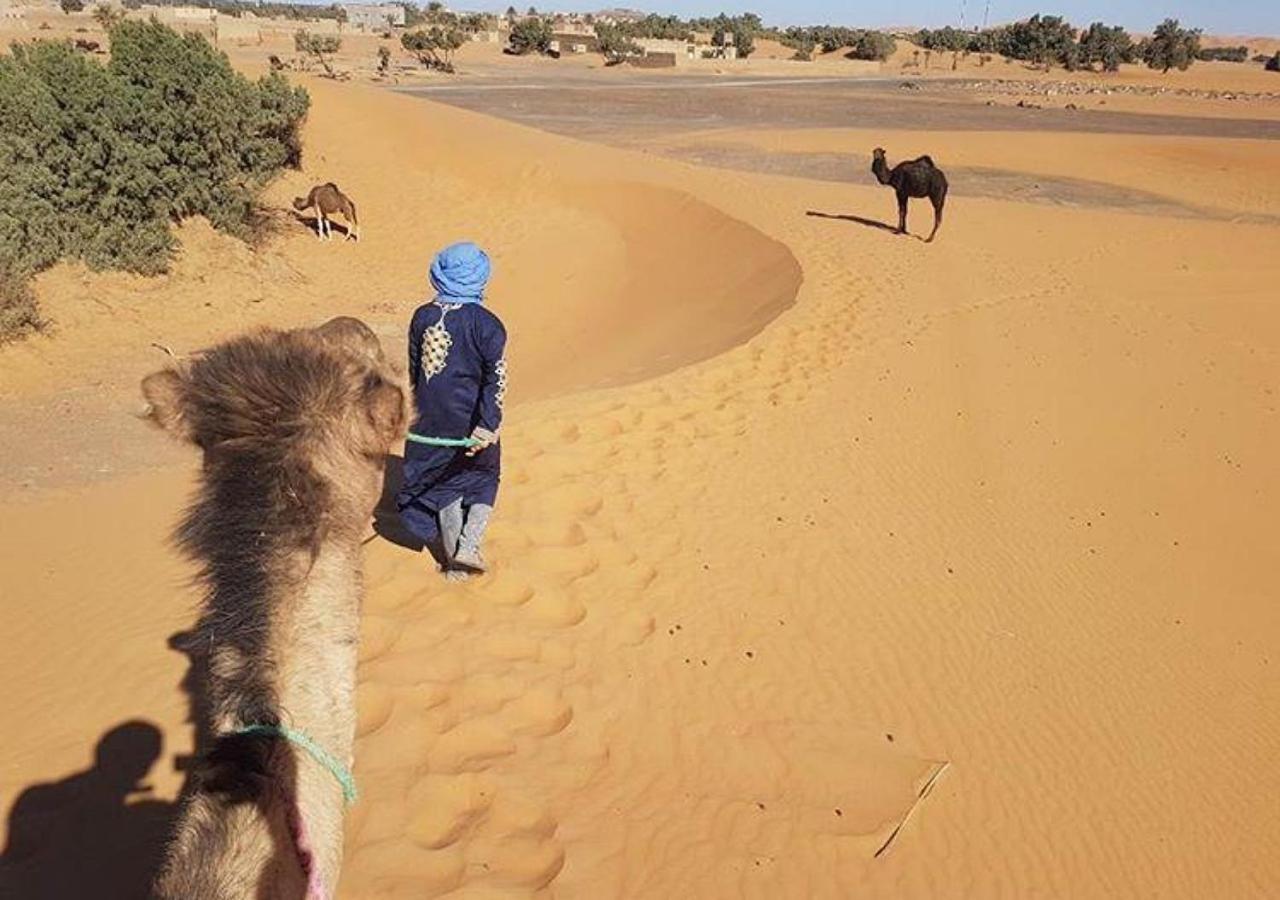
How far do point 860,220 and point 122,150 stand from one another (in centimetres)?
1202

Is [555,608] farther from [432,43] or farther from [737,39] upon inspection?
[737,39]

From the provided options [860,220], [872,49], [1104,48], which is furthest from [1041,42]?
[860,220]

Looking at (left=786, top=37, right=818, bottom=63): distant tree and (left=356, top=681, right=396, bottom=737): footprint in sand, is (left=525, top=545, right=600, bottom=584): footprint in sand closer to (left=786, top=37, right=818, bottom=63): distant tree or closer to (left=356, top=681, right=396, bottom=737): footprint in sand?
(left=356, top=681, right=396, bottom=737): footprint in sand

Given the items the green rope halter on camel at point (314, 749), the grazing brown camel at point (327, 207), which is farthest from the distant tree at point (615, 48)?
the green rope halter on camel at point (314, 749)

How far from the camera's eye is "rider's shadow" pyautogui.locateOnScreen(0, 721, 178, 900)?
3.18m

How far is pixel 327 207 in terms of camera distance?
13.2 meters

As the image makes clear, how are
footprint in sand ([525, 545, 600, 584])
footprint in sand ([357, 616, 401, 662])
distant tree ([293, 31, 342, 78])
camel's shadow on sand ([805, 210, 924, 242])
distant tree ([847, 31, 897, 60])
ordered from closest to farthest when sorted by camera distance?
footprint in sand ([357, 616, 401, 662])
footprint in sand ([525, 545, 600, 584])
camel's shadow on sand ([805, 210, 924, 242])
distant tree ([293, 31, 342, 78])
distant tree ([847, 31, 897, 60])

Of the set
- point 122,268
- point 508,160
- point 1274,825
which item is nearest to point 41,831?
point 1274,825

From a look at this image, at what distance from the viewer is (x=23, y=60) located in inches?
426

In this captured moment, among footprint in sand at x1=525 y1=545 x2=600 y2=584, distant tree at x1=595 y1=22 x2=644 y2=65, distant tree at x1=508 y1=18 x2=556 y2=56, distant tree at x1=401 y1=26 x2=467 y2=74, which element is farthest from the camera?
distant tree at x1=508 y1=18 x2=556 y2=56

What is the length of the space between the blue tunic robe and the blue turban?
49mm

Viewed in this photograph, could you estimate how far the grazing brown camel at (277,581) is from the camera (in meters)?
1.51

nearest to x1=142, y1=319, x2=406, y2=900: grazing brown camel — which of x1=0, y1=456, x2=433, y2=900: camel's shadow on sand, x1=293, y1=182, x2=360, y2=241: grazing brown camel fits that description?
x1=0, y1=456, x2=433, y2=900: camel's shadow on sand

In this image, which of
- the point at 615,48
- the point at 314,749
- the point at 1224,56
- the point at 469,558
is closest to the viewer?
the point at 314,749
